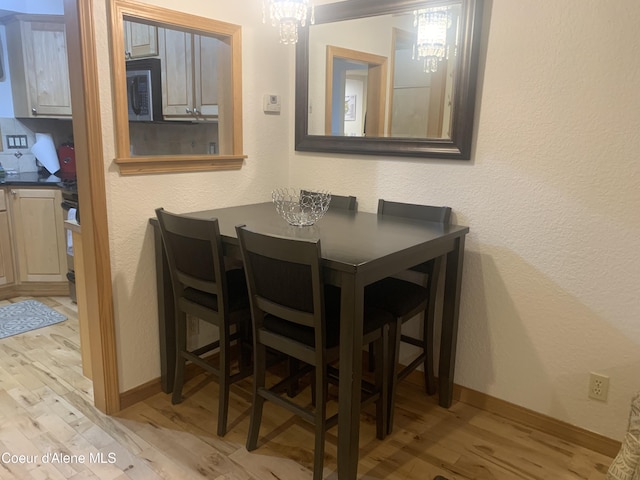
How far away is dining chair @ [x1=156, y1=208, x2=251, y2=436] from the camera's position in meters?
2.01

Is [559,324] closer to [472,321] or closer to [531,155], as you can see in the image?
[472,321]

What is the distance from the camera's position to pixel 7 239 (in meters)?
Result: 3.79

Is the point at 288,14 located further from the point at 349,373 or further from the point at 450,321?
the point at 450,321

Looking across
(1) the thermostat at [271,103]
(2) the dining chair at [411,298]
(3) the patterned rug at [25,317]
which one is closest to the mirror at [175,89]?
(1) the thermostat at [271,103]

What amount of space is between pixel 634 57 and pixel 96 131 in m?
2.10

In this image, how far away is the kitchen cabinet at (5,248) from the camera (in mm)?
3721

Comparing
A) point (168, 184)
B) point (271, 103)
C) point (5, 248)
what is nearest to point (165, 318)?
point (168, 184)

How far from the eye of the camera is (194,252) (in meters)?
2.08

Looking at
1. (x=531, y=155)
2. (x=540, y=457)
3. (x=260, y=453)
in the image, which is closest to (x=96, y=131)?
(x=260, y=453)

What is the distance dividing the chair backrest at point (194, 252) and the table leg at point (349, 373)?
62 cm

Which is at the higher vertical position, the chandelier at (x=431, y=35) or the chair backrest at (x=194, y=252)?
the chandelier at (x=431, y=35)

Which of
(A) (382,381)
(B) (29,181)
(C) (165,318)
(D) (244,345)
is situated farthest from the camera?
(B) (29,181)

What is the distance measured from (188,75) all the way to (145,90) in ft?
1.31

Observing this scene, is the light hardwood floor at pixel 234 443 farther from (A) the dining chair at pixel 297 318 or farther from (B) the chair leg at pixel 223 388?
(A) the dining chair at pixel 297 318
